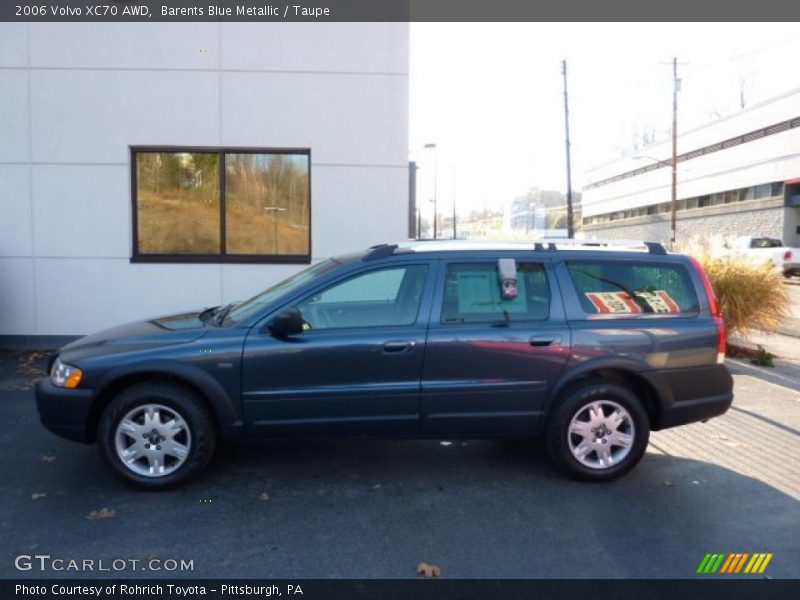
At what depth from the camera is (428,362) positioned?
4.57 metres

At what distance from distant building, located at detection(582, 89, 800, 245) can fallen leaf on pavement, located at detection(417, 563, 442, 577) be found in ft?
85.1

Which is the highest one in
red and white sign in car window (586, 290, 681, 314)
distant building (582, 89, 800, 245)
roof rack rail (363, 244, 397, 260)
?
distant building (582, 89, 800, 245)

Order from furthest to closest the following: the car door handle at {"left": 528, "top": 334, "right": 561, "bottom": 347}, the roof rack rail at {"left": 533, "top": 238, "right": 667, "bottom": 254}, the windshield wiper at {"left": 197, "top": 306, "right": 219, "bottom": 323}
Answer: the windshield wiper at {"left": 197, "top": 306, "right": 219, "bottom": 323} < the roof rack rail at {"left": 533, "top": 238, "right": 667, "bottom": 254} < the car door handle at {"left": 528, "top": 334, "right": 561, "bottom": 347}

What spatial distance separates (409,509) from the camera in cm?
430

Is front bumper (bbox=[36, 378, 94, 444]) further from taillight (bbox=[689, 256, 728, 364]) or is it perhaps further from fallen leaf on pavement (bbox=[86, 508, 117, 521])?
taillight (bbox=[689, 256, 728, 364])

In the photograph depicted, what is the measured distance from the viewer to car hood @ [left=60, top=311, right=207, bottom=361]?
4504 mm

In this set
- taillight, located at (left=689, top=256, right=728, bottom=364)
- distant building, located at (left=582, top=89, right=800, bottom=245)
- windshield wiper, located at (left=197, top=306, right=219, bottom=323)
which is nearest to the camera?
taillight, located at (left=689, top=256, right=728, bottom=364)

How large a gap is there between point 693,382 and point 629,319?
657mm

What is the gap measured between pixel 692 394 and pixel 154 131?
758 centimetres

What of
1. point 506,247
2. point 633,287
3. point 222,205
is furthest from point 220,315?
point 222,205

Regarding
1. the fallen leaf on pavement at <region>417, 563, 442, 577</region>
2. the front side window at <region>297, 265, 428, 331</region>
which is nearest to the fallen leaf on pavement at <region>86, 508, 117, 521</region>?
the front side window at <region>297, 265, 428, 331</region>

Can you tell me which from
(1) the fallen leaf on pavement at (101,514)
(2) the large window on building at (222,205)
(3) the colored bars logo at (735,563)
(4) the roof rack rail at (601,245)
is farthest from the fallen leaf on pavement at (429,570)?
(2) the large window on building at (222,205)
